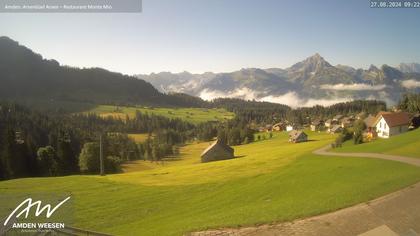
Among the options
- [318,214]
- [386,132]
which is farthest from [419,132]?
[318,214]

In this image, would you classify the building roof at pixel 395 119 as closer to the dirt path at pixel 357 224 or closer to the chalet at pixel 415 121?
the chalet at pixel 415 121

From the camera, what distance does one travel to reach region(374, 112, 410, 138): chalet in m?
78.6

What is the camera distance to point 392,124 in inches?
3105

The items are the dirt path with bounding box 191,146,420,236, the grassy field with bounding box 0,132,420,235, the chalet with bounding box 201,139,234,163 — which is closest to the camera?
the dirt path with bounding box 191,146,420,236

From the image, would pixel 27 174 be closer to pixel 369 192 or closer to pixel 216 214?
pixel 216 214

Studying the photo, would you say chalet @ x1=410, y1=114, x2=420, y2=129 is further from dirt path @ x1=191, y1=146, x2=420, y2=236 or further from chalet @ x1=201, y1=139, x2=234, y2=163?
dirt path @ x1=191, y1=146, x2=420, y2=236

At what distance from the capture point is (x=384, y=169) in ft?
122

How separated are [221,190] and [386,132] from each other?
192 feet

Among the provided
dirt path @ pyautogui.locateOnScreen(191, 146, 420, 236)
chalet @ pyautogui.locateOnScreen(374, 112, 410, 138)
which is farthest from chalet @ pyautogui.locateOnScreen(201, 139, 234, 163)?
dirt path @ pyautogui.locateOnScreen(191, 146, 420, 236)

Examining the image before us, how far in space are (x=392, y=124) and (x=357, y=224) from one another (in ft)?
217

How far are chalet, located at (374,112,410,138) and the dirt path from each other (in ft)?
196

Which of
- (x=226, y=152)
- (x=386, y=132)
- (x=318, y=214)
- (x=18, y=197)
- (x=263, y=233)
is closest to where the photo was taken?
(x=263, y=233)

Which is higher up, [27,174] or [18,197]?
[18,197]

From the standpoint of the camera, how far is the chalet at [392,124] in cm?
7862
